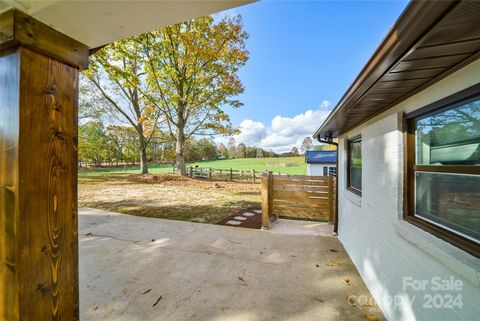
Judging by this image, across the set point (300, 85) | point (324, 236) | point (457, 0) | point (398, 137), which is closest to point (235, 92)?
point (300, 85)

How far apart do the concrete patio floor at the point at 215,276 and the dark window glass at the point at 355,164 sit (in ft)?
4.24

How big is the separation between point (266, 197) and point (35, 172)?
4349 mm

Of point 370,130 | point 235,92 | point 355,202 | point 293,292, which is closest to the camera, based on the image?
point 293,292

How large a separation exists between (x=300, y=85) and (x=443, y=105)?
12.4 m

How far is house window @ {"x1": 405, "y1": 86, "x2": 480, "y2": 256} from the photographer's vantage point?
1314 mm

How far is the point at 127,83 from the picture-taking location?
12.3 metres

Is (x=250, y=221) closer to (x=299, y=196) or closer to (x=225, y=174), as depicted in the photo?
(x=299, y=196)

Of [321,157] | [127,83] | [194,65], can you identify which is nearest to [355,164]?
[194,65]

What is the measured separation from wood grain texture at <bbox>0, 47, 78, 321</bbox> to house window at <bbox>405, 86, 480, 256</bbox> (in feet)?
7.89

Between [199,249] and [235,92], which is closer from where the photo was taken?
[199,249]

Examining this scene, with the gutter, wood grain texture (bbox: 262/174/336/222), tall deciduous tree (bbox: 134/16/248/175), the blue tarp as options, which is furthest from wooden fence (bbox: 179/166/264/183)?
the gutter

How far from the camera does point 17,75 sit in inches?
32.3

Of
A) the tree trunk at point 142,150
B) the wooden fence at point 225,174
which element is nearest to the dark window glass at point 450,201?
the wooden fence at point 225,174

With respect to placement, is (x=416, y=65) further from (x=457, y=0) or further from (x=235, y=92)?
(x=235, y=92)
